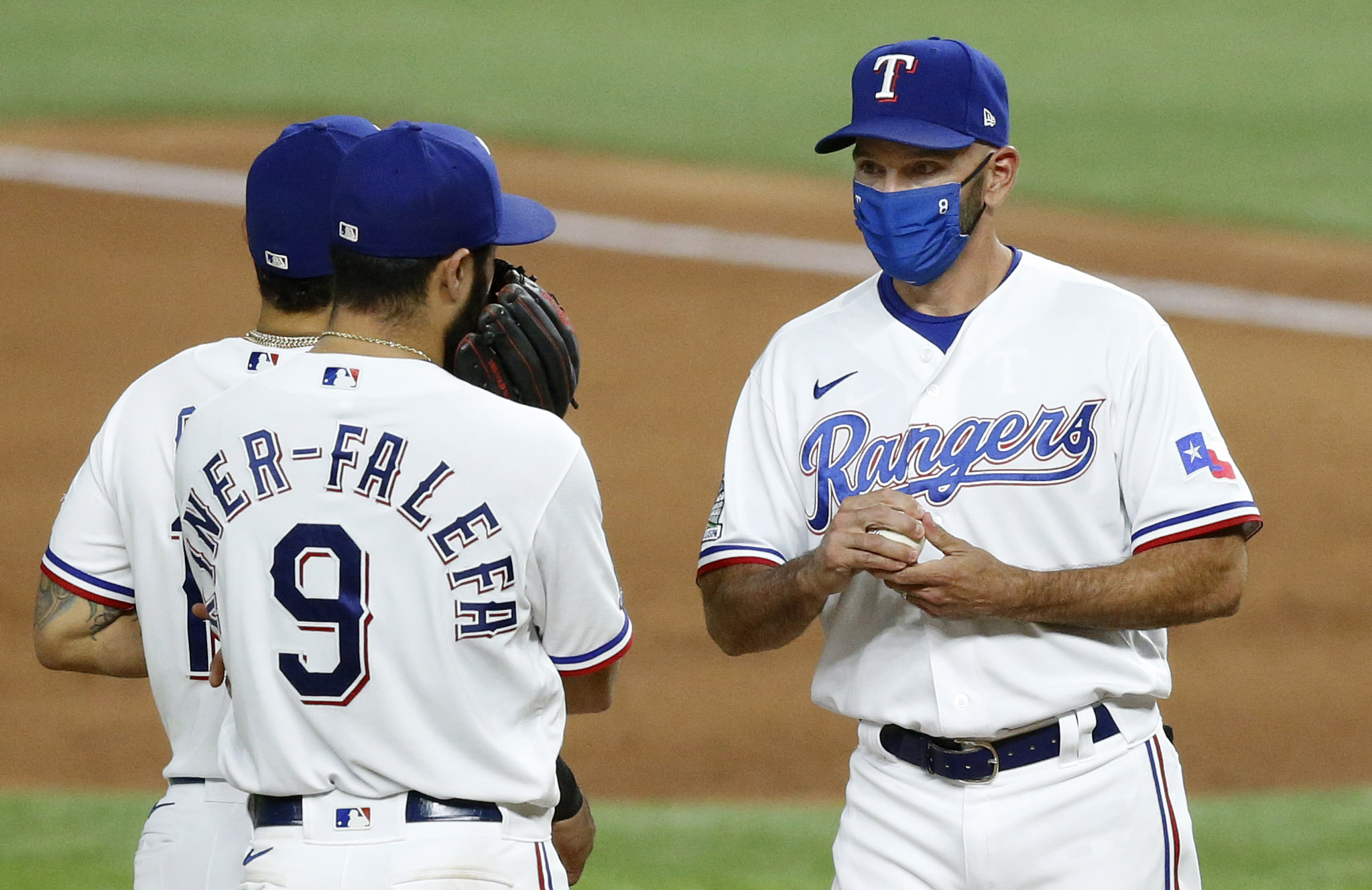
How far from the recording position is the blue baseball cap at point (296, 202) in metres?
3.07

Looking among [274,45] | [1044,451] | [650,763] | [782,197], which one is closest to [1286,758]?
[650,763]

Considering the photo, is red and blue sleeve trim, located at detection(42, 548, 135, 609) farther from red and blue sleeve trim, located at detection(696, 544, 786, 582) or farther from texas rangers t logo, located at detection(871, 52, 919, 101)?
texas rangers t logo, located at detection(871, 52, 919, 101)

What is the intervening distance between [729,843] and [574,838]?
8.78 ft

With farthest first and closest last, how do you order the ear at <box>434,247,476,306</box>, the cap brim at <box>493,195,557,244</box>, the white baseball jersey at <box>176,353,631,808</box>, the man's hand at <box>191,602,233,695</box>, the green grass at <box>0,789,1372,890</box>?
A: the green grass at <box>0,789,1372,890</box> → the cap brim at <box>493,195,557,244</box> → the man's hand at <box>191,602,233,695</box> → the ear at <box>434,247,476,306</box> → the white baseball jersey at <box>176,353,631,808</box>

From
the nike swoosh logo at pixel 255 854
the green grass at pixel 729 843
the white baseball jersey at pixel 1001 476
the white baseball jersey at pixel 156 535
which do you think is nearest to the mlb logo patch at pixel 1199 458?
the white baseball jersey at pixel 1001 476

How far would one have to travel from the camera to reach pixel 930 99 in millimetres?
3305

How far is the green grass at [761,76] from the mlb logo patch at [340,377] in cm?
1150

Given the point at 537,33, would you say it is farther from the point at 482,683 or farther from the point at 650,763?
the point at 482,683

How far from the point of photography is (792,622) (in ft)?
10.7

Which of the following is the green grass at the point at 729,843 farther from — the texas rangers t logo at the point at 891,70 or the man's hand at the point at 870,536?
the texas rangers t logo at the point at 891,70

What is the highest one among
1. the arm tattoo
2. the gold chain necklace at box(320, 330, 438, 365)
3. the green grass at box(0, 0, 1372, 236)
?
the green grass at box(0, 0, 1372, 236)

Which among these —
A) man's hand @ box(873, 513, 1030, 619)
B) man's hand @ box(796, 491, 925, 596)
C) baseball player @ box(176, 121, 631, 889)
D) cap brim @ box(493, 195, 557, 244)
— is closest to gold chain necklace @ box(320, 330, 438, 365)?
baseball player @ box(176, 121, 631, 889)

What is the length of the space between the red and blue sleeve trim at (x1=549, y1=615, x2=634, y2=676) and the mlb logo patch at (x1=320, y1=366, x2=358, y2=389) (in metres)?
0.54

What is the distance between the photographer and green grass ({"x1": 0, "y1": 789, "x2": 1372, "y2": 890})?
5418mm
